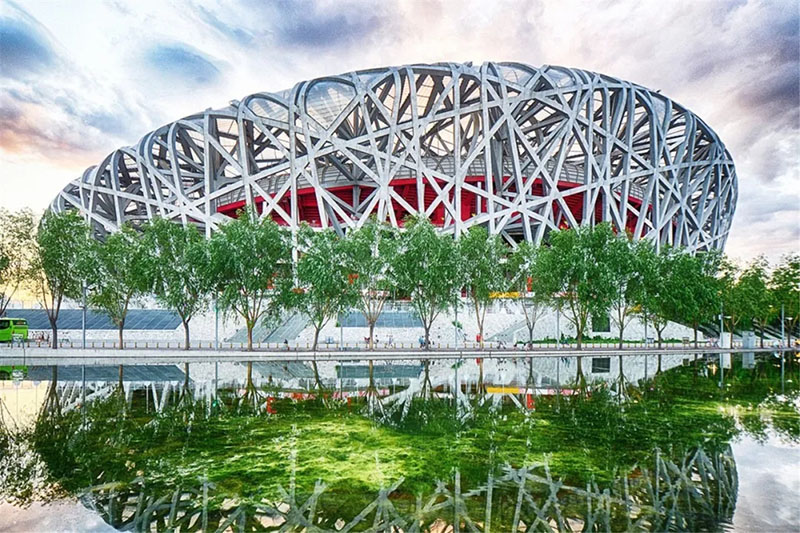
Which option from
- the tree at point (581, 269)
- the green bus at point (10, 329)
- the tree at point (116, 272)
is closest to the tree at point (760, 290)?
the tree at point (581, 269)

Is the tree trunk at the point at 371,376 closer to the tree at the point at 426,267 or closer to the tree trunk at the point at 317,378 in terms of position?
the tree trunk at the point at 317,378

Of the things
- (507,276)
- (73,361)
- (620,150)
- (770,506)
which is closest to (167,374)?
(73,361)

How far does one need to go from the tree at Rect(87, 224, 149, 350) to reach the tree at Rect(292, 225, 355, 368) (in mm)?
10119

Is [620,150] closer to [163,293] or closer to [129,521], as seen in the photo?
[163,293]

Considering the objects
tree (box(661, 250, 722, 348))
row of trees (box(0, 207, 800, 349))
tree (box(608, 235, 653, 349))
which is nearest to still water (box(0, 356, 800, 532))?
row of trees (box(0, 207, 800, 349))

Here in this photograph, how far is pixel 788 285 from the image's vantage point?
2079 inches

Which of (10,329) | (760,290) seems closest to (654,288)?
(760,290)

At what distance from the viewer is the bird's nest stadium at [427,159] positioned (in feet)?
151

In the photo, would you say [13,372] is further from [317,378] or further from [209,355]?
[317,378]

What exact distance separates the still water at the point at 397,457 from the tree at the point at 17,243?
19721 millimetres

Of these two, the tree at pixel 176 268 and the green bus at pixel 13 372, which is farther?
the tree at pixel 176 268

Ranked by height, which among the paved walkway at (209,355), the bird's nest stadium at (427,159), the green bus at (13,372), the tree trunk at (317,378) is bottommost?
the green bus at (13,372)

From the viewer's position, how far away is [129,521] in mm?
7637

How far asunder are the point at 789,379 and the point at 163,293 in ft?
116
